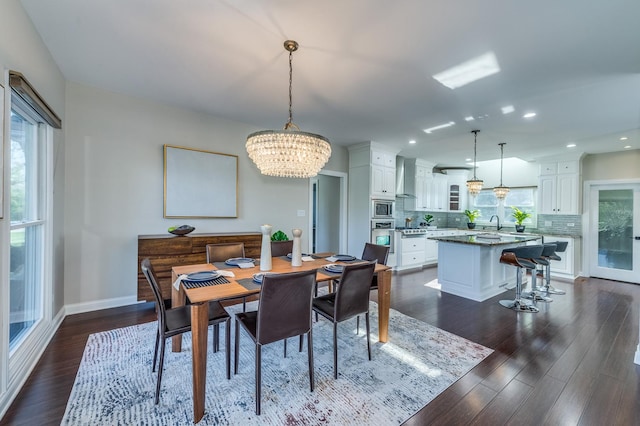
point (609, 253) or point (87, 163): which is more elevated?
point (87, 163)

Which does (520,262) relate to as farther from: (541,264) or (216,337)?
(216,337)

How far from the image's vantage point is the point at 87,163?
321 cm

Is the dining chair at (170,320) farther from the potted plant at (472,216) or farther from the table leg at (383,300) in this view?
Result: the potted plant at (472,216)

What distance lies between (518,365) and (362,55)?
294 cm

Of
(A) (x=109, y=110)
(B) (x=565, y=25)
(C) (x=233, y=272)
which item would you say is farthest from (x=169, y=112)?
(B) (x=565, y=25)

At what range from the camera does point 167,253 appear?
11.0 ft

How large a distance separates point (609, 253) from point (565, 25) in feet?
19.1

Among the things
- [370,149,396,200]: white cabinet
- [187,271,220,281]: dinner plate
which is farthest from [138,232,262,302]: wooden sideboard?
[370,149,396,200]: white cabinet

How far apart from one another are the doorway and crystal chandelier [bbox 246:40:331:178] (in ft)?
11.0

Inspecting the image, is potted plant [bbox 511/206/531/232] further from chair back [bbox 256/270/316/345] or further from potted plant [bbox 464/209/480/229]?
chair back [bbox 256/270/316/345]

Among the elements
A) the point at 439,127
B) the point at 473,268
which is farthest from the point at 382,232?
the point at 439,127

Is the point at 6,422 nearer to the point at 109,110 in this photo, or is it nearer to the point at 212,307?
the point at 212,307

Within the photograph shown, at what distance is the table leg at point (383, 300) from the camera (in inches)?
101

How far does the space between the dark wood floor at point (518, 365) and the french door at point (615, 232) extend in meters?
1.99
